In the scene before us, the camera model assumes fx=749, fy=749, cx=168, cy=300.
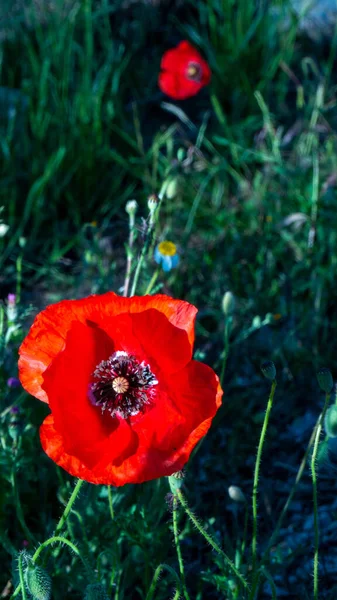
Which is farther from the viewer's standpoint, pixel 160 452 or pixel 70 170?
pixel 70 170

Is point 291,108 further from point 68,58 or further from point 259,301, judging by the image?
point 259,301

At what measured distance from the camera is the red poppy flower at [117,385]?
129 centimetres

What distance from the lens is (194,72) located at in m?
3.17

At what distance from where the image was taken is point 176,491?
4.42ft

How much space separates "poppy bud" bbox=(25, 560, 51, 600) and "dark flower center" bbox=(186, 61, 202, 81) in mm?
2389

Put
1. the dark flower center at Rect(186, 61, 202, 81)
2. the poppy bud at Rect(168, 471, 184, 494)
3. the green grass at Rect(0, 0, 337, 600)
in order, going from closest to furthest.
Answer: the poppy bud at Rect(168, 471, 184, 494) → the green grass at Rect(0, 0, 337, 600) → the dark flower center at Rect(186, 61, 202, 81)

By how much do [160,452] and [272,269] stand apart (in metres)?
1.61

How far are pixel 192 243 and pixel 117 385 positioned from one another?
5.55 feet

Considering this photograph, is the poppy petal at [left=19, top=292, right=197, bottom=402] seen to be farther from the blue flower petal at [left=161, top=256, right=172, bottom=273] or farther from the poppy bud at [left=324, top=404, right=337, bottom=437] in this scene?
the blue flower petal at [left=161, top=256, right=172, bottom=273]

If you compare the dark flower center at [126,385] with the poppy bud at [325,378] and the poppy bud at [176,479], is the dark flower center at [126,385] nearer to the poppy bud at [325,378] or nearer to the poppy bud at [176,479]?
the poppy bud at [176,479]

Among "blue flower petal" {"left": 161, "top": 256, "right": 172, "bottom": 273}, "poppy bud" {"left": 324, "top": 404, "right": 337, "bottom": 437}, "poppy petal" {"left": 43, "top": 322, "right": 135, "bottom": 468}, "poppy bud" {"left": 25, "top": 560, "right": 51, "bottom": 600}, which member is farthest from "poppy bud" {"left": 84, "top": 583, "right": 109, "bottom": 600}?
"blue flower petal" {"left": 161, "top": 256, "right": 172, "bottom": 273}

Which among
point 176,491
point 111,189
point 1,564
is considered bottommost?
→ point 1,564

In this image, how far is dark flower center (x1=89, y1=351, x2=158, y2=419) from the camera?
1497mm

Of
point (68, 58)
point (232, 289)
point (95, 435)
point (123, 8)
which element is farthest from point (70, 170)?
Result: point (95, 435)
